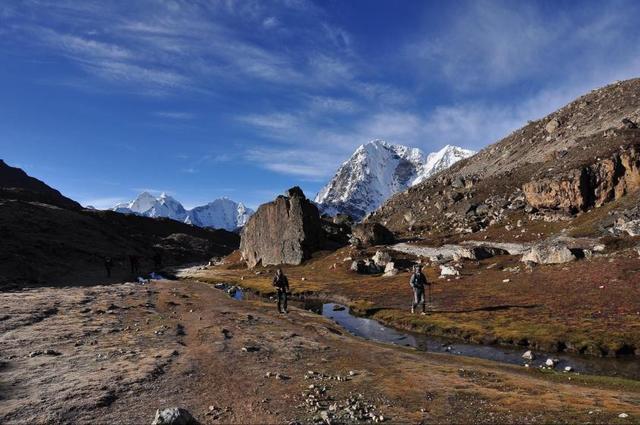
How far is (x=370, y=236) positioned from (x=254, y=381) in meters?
89.0

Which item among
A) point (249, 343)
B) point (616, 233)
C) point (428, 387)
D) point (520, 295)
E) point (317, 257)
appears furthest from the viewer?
point (317, 257)

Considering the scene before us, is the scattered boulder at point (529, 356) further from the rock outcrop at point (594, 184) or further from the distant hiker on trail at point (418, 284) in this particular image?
the rock outcrop at point (594, 184)

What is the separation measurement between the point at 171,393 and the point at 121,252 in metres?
143

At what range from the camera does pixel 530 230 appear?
94.7m

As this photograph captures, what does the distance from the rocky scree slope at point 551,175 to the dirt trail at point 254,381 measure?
85112mm

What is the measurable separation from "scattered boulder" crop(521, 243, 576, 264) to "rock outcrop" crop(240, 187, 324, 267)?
5584 centimetres

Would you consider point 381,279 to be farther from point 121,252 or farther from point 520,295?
point 121,252

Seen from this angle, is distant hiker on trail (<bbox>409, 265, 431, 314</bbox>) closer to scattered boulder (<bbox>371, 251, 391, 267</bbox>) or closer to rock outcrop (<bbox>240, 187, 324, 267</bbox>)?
scattered boulder (<bbox>371, 251, 391, 267</bbox>)

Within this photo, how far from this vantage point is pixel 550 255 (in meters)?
58.1

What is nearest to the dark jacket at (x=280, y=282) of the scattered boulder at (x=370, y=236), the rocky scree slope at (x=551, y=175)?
the scattered boulder at (x=370, y=236)

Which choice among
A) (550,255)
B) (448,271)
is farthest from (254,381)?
(550,255)

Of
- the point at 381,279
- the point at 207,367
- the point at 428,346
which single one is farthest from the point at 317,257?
the point at 207,367

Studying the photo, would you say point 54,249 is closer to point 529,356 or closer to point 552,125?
point 529,356

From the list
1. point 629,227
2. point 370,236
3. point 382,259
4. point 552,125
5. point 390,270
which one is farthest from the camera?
point 552,125
